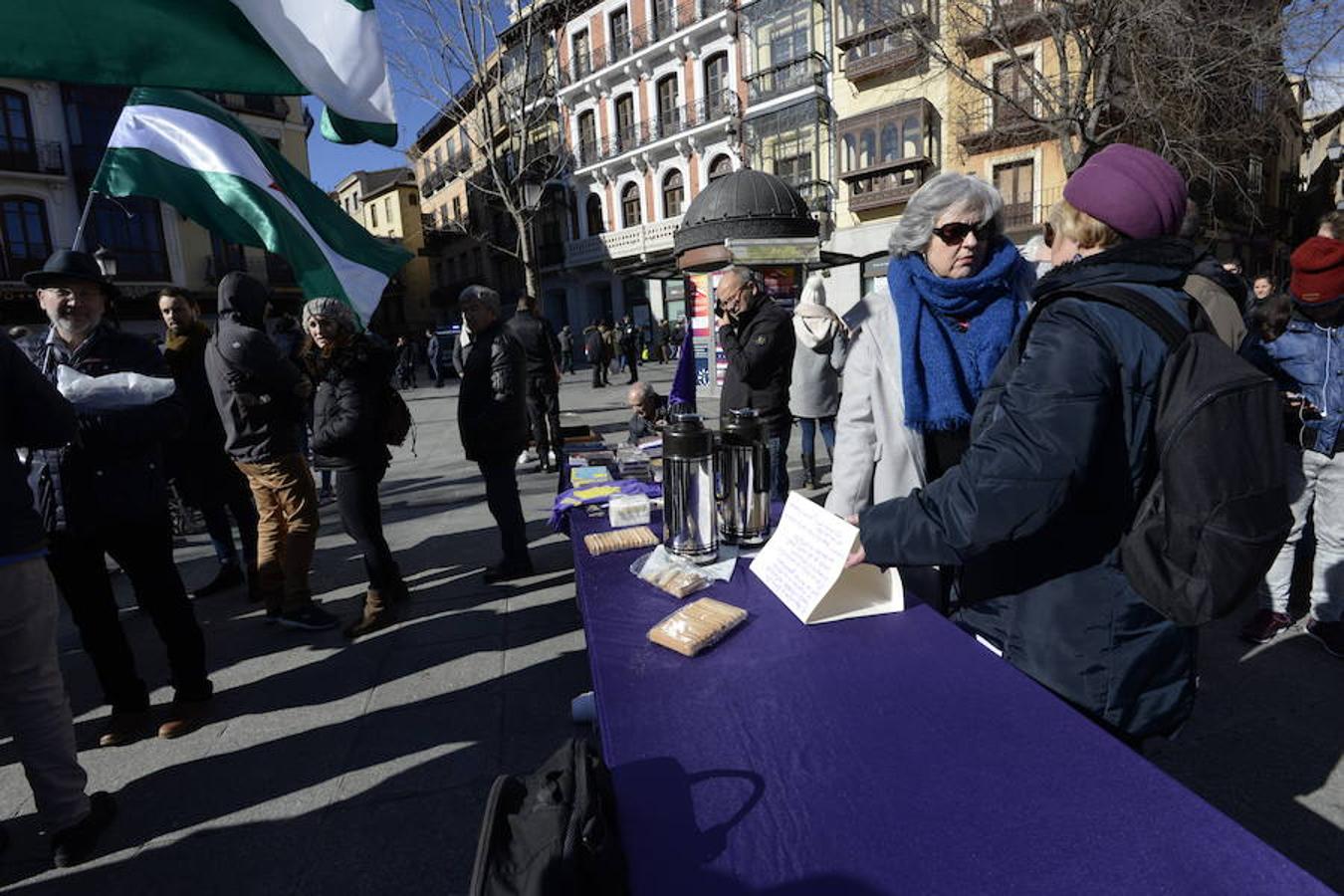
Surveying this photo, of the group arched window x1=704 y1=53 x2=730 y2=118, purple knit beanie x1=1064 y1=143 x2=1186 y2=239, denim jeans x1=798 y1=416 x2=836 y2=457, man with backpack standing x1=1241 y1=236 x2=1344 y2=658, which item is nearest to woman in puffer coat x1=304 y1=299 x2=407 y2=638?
purple knit beanie x1=1064 y1=143 x2=1186 y2=239

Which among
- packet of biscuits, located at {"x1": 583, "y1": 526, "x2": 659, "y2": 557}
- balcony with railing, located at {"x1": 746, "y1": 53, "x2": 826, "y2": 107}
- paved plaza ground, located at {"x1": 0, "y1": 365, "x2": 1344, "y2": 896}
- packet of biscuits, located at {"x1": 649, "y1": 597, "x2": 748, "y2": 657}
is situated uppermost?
balcony with railing, located at {"x1": 746, "y1": 53, "x2": 826, "y2": 107}

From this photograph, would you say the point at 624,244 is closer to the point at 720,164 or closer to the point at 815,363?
the point at 720,164

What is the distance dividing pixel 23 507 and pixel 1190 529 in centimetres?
309

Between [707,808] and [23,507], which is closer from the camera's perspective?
[707,808]

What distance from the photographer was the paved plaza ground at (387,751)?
2.19 m

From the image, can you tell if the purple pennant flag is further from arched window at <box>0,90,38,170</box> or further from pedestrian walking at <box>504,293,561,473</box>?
arched window at <box>0,90,38,170</box>

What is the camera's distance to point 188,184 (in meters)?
3.29

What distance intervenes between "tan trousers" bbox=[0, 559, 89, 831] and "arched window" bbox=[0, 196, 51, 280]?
2671 centimetres

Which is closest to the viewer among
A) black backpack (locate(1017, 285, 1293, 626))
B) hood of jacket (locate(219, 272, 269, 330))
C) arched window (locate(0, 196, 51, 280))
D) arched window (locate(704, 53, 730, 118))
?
black backpack (locate(1017, 285, 1293, 626))

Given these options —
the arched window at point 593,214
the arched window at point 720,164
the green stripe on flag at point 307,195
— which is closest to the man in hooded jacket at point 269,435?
the green stripe on flag at point 307,195

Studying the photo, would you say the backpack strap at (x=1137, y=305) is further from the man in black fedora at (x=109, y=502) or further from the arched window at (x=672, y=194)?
the arched window at (x=672, y=194)

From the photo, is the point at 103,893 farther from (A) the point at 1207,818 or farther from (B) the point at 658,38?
(B) the point at 658,38

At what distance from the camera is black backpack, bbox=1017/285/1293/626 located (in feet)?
3.88

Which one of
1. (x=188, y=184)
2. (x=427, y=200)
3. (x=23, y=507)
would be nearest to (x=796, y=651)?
(x=23, y=507)
